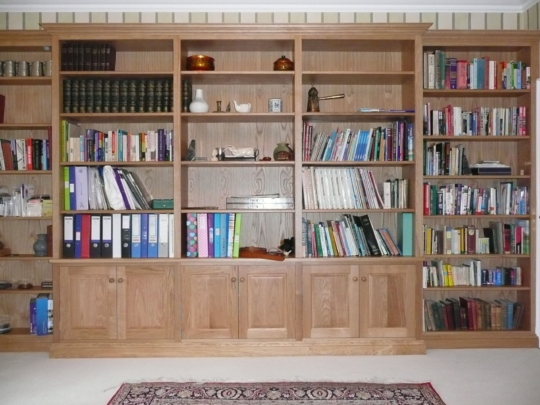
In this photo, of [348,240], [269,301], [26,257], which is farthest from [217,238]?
[26,257]

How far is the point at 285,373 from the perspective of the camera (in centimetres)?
311

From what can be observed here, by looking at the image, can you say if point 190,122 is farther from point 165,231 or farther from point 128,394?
point 128,394

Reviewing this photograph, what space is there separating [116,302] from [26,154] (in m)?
1.27

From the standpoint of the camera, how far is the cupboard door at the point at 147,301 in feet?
11.3

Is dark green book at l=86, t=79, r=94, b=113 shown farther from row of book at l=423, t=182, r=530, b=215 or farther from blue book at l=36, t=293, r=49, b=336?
row of book at l=423, t=182, r=530, b=215

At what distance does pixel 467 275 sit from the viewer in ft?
12.1

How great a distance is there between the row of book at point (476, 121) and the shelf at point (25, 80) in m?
2.79

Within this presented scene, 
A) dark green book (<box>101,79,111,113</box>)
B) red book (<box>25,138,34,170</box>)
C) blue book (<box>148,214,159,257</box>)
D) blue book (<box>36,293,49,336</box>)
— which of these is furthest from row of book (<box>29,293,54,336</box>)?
dark green book (<box>101,79,111,113</box>)

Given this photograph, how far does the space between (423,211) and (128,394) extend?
2305 millimetres

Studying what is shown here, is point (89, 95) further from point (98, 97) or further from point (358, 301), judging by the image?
point (358, 301)

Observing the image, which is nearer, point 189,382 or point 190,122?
point 189,382

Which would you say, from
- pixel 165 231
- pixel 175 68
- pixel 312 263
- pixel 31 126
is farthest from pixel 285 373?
pixel 31 126

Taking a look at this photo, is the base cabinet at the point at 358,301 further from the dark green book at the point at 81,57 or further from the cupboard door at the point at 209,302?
the dark green book at the point at 81,57

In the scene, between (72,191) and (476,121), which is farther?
(476,121)
